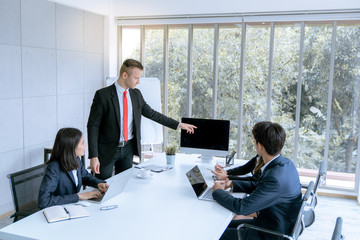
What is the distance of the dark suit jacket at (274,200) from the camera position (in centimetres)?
216

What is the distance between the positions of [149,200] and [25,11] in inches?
119

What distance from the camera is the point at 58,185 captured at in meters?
2.46

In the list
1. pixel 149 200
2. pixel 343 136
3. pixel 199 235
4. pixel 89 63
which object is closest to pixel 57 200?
pixel 149 200

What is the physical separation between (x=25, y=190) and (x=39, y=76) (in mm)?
2346

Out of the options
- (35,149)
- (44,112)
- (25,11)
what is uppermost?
(25,11)

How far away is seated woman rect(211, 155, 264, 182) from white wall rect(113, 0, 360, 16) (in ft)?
9.00

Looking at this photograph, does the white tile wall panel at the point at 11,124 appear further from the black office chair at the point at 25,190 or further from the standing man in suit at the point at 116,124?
the black office chair at the point at 25,190

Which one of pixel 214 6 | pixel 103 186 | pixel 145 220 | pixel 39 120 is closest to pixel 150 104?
pixel 39 120

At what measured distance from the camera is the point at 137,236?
6.11ft

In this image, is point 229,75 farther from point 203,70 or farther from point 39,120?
point 39,120

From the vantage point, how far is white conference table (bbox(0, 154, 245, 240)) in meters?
1.88

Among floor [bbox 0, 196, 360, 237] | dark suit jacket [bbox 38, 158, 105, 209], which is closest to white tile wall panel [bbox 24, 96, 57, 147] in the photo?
floor [bbox 0, 196, 360, 237]

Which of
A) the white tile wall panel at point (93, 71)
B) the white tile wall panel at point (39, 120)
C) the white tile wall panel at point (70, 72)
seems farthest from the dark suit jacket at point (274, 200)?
the white tile wall panel at point (93, 71)

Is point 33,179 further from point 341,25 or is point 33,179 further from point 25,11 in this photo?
point 341,25
